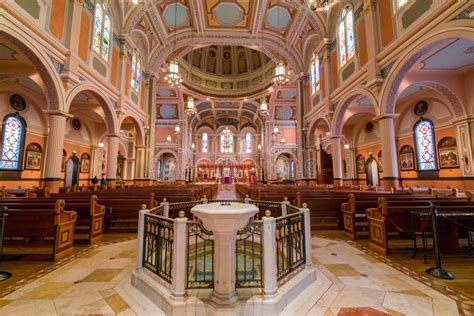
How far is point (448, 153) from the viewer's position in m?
9.25

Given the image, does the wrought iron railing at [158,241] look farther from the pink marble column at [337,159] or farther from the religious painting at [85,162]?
the religious painting at [85,162]

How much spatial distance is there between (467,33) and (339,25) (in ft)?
21.6

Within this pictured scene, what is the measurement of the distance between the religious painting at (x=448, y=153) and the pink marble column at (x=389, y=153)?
13.5 ft

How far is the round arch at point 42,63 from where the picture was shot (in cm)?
531

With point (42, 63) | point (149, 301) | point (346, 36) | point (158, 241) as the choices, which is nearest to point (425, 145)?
point (346, 36)

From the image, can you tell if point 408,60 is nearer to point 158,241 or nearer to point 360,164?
point 158,241

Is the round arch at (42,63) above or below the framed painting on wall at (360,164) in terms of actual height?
above

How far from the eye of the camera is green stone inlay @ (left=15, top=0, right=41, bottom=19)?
217 inches

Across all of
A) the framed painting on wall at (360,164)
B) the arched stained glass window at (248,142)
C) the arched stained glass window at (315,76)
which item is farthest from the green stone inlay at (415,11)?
the arched stained glass window at (248,142)

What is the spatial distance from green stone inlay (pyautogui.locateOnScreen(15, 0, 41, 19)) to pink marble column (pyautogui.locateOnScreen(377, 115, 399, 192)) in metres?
10.8

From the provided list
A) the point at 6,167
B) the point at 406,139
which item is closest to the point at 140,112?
the point at 6,167

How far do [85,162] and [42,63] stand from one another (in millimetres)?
10296

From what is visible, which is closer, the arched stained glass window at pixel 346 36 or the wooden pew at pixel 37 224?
the wooden pew at pixel 37 224

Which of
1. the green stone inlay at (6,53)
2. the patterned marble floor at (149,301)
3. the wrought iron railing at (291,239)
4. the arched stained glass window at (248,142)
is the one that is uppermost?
the arched stained glass window at (248,142)
